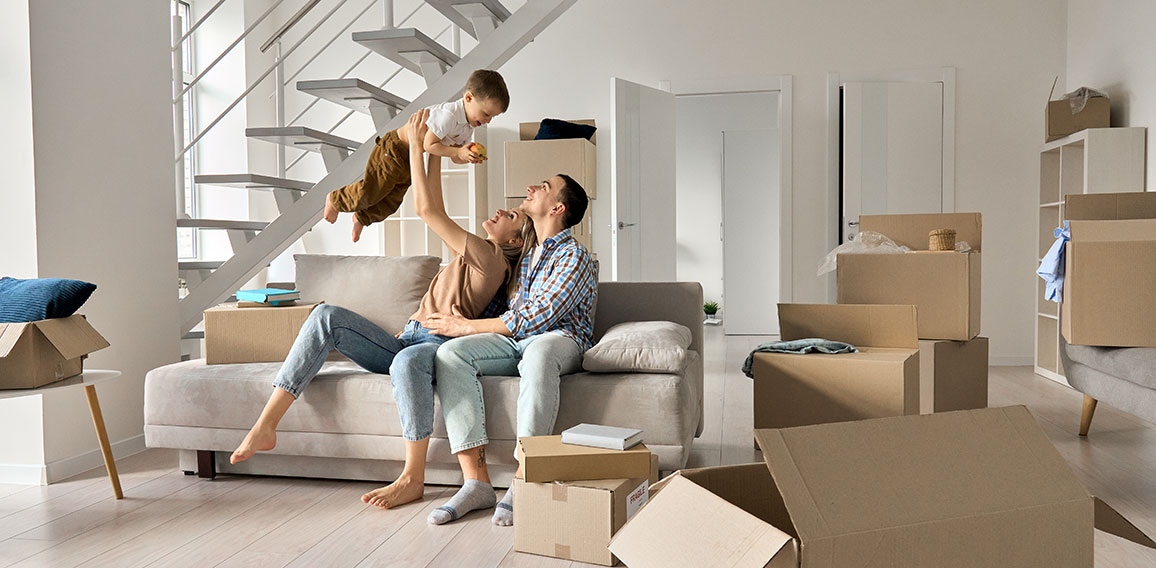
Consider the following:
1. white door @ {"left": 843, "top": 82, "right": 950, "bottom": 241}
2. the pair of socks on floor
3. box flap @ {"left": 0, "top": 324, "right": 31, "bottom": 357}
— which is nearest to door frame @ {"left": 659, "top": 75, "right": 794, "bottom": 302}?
white door @ {"left": 843, "top": 82, "right": 950, "bottom": 241}

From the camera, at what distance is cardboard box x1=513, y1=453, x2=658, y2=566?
2.11 m

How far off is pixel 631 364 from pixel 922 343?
4.49 feet

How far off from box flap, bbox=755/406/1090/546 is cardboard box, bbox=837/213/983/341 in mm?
2282

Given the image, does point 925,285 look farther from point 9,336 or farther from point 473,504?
point 9,336

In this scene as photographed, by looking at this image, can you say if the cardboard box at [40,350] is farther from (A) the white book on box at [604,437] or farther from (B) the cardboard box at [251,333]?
(A) the white book on box at [604,437]

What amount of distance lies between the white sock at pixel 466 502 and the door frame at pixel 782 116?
3859 mm

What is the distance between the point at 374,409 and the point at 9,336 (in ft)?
3.51

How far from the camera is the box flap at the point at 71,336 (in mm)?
2566

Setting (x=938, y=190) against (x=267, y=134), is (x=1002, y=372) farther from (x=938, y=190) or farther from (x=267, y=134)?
(x=267, y=134)

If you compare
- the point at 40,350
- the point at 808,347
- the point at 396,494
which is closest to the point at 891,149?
the point at 808,347

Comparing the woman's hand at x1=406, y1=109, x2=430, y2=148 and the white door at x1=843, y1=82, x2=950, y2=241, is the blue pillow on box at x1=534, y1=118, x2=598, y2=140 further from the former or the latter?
the woman's hand at x1=406, y1=109, x2=430, y2=148

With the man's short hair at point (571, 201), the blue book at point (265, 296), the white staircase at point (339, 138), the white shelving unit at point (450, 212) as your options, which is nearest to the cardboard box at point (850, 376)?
the man's short hair at point (571, 201)

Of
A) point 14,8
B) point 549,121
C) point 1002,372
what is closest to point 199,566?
point 14,8

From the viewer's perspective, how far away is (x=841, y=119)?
591cm
